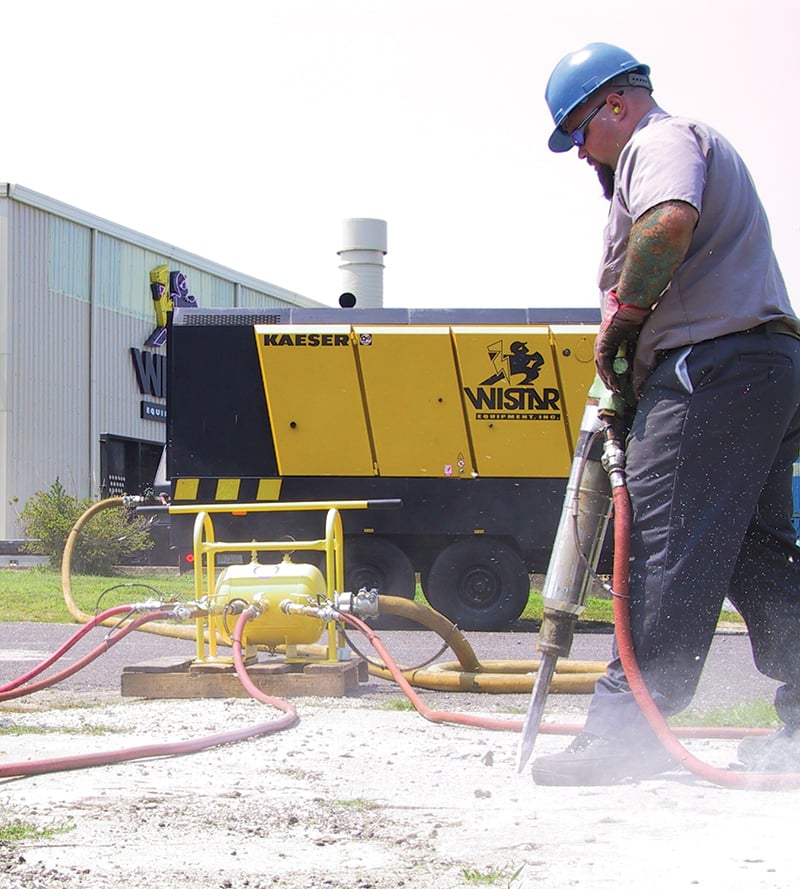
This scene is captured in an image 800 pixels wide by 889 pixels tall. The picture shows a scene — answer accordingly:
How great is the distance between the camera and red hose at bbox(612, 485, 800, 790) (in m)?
3.46

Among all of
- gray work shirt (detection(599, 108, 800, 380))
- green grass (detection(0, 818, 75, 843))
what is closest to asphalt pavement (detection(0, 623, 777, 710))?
gray work shirt (detection(599, 108, 800, 380))

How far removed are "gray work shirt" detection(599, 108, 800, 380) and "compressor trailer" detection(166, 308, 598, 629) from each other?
323 inches

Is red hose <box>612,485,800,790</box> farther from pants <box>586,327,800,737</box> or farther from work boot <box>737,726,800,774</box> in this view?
work boot <box>737,726,800,774</box>

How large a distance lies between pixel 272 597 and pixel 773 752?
3.07 meters

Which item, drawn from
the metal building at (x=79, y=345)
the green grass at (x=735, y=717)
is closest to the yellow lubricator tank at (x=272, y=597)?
the green grass at (x=735, y=717)

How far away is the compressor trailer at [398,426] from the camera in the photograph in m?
12.0

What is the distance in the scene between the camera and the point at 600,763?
3.56 meters

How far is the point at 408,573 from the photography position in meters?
12.1

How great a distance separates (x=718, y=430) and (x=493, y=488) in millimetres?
8480

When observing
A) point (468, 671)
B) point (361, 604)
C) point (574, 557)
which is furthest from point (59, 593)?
point (574, 557)

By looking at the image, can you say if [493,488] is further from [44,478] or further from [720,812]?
[44,478]

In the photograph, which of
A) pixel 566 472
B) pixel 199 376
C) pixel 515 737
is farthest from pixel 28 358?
pixel 515 737

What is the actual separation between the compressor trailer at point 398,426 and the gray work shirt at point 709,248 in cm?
821

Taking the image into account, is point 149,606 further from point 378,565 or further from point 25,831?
point 378,565
